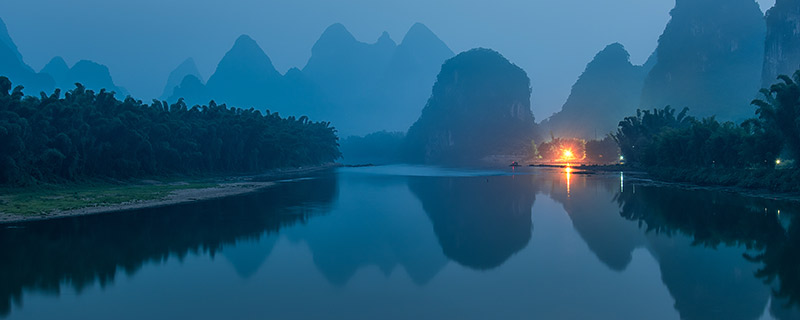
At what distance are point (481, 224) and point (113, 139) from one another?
46050mm

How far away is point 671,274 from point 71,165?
5147 cm

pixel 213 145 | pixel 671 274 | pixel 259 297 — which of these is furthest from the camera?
pixel 213 145

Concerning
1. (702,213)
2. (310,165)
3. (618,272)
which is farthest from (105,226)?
(310,165)

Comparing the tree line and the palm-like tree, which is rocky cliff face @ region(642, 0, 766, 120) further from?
the palm-like tree

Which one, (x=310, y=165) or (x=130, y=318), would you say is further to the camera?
(x=310, y=165)

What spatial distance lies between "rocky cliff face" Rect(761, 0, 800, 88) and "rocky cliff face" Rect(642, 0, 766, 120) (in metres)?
25.6

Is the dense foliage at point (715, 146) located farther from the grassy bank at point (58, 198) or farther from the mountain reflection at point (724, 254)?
the grassy bank at point (58, 198)

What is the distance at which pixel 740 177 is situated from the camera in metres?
45.7

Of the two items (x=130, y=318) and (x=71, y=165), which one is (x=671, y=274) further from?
(x=71, y=165)

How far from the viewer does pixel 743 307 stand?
13336 mm

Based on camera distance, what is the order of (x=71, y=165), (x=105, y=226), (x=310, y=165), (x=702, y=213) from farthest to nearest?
(x=310, y=165)
(x=71, y=165)
(x=702, y=213)
(x=105, y=226)

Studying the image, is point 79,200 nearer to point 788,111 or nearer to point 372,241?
point 372,241

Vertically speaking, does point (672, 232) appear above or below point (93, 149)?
below

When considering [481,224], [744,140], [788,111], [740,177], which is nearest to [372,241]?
[481,224]
